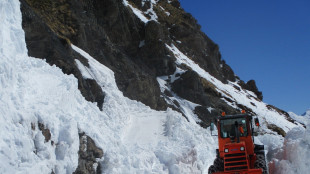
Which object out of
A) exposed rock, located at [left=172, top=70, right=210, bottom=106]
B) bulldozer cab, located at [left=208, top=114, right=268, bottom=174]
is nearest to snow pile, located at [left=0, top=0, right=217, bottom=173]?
bulldozer cab, located at [left=208, top=114, right=268, bottom=174]

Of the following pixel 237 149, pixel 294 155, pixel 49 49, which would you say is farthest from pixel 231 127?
pixel 49 49

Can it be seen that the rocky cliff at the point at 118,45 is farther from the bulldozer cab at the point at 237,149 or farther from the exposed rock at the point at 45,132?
the bulldozer cab at the point at 237,149

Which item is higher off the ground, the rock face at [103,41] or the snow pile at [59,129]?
the rock face at [103,41]

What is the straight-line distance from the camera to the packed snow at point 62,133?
328 inches

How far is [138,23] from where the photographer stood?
4825 cm

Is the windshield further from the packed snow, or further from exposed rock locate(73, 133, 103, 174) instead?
exposed rock locate(73, 133, 103, 174)

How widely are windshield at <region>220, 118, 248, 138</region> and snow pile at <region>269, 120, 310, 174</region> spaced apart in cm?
153

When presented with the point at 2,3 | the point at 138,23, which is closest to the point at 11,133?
the point at 2,3

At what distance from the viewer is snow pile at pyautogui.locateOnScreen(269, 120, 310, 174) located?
1009 centimetres

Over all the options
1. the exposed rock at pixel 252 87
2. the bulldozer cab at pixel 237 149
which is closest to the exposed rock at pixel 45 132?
the bulldozer cab at pixel 237 149

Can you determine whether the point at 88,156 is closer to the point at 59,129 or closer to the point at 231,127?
the point at 59,129

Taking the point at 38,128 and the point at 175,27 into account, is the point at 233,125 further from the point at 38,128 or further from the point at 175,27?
the point at 175,27

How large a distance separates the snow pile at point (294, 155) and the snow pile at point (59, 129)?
427cm

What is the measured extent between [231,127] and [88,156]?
503 cm
